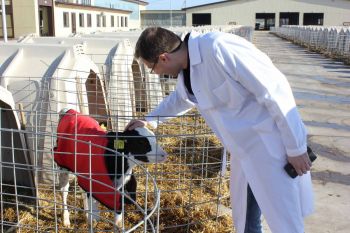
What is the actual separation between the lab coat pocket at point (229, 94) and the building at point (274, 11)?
65862 mm

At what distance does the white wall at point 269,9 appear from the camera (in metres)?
65.8

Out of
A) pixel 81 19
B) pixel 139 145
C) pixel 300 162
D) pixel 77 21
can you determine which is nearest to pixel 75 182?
pixel 139 145

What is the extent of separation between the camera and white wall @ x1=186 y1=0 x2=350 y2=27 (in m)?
65.8

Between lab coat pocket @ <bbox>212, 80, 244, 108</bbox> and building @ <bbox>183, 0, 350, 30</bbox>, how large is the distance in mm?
65862

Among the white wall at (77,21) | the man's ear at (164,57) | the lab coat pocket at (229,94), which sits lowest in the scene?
the lab coat pocket at (229,94)

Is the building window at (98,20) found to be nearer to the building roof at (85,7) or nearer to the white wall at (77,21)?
the white wall at (77,21)

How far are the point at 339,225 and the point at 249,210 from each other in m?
1.68

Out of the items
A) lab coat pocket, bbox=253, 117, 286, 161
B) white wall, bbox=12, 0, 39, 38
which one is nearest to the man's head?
lab coat pocket, bbox=253, 117, 286, 161

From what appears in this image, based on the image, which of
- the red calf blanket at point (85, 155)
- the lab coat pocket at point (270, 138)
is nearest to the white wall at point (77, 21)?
the red calf blanket at point (85, 155)

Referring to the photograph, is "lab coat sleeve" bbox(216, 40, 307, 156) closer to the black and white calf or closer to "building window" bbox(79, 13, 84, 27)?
the black and white calf

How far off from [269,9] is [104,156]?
67.7 metres

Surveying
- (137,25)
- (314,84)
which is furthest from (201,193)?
(137,25)

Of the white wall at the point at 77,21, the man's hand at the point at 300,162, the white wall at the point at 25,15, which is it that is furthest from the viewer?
the white wall at the point at 77,21

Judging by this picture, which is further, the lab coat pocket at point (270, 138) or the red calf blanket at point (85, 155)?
the red calf blanket at point (85, 155)
